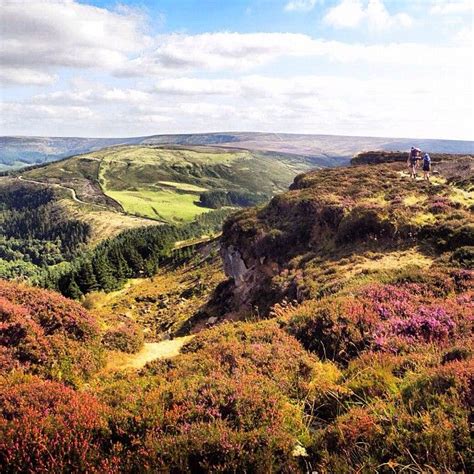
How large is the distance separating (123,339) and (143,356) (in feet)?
3.38

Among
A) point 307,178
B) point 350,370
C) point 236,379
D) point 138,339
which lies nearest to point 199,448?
point 236,379

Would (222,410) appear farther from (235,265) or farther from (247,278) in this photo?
(235,265)

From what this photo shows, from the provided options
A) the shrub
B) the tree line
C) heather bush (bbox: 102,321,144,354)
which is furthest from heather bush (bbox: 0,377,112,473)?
the tree line

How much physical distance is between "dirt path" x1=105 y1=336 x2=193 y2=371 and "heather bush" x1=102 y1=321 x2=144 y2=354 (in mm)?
312

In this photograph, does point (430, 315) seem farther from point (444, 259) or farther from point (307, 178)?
point (307, 178)

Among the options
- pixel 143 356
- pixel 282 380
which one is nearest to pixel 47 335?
pixel 143 356

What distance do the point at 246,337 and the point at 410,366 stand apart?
16.3ft

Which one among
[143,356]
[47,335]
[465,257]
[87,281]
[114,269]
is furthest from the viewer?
[114,269]

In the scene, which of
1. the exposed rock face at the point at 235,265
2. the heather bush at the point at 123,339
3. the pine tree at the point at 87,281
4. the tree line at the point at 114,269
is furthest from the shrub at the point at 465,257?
the pine tree at the point at 87,281

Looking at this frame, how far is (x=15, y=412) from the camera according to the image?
6.89 meters

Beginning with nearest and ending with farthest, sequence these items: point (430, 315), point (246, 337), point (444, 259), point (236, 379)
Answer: point (236, 379), point (430, 315), point (246, 337), point (444, 259)

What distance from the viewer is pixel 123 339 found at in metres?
15.8

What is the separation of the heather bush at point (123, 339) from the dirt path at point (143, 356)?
312mm

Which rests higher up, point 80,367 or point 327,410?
point 327,410
